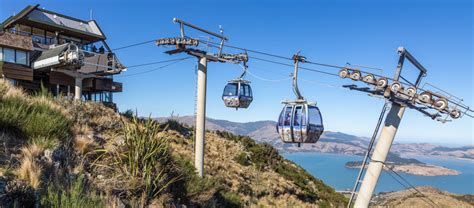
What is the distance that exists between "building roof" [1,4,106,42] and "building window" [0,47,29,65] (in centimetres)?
571

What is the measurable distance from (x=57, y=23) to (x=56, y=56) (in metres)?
12.1

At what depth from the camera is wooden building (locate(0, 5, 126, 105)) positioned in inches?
905

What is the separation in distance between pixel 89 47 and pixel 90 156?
29.3 m

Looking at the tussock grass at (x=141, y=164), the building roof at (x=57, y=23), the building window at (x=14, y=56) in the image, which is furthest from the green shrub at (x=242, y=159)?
the building roof at (x=57, y=23)

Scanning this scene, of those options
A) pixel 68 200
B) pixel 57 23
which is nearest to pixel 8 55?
pixel 57 23

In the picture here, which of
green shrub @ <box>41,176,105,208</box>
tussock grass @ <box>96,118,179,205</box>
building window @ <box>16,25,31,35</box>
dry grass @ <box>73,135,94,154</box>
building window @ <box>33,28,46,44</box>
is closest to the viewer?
green shrub @ <box>41,176,105,208</box>

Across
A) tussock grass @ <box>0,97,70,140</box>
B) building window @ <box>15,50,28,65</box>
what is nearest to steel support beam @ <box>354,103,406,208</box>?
tussock grass @ <box>0,97,70,140</box>

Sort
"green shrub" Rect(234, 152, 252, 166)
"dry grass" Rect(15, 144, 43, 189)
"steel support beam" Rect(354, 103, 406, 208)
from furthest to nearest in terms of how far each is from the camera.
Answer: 1. "green shrub" Rect(234, 152, 252, 166)
2. "steel support beam" Rect(354, 103, 406, 208)
3. "dry grass" Rect(15, 144, 43, 189)

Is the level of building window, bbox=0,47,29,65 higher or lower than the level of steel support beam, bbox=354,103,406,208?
higher

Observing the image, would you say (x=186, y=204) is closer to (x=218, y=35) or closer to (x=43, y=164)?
(x=43, y=164)

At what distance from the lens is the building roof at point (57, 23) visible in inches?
1195

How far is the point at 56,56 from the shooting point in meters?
22.0

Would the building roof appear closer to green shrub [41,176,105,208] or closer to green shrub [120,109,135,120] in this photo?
green shrub [120,109,135,120]

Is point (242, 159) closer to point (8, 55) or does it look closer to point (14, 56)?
point (14, 56)
